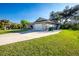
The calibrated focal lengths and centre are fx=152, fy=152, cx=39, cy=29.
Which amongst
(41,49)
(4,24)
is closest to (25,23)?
(4,24)

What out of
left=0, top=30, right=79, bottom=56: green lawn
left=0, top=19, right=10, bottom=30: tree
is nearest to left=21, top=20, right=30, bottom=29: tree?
left=0, top=19, right=10, bottom=30: tree

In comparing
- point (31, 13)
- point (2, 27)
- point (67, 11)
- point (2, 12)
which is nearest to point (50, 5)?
point (31, 13)

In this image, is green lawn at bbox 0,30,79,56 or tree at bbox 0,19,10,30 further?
tree at bbox 0,19,10,30

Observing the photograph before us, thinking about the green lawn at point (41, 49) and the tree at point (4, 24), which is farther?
the tree at point (4, 24)

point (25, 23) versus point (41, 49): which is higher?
point (25, 23)

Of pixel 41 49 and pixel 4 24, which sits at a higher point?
pixel 4 24

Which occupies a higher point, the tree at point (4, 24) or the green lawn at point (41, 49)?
the tree at point (4, 24)

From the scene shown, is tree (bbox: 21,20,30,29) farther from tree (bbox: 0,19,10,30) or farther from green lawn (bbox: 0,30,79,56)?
green lawn (bbox: 0,30,79,56)

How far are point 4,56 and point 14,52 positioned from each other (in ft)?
0.92

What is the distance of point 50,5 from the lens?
517cm

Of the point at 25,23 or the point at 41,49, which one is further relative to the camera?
the point at 25,23

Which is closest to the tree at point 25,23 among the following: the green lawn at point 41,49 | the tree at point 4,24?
the tree at point 4,24

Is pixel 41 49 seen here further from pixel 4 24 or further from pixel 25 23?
pixel 4 24

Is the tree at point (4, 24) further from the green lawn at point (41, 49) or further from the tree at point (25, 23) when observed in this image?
the green lawn at point (41, 49)
